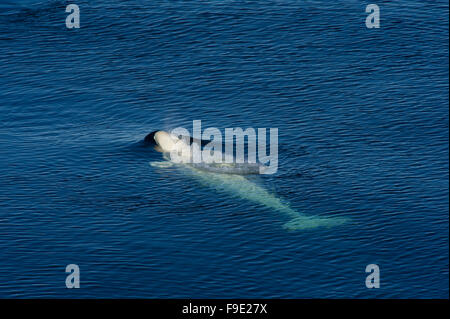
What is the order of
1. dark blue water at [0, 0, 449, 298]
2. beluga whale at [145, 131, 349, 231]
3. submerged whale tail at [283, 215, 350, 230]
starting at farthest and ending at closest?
beluga whale at [145, 131, 349, 231] < submerged whale tail at [283, 215, 350, 230] < dark blue water at [0, 0, 449, 298]

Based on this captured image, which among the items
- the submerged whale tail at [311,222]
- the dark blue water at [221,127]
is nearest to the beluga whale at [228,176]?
the submerged whale tail at [311,222]

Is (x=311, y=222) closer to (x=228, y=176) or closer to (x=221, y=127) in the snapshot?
(x=228, y=176)

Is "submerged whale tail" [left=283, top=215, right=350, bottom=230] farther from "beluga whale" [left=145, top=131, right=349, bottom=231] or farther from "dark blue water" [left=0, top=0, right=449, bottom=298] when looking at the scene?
"dark blue water" [left=0, top=0, right=449, bottom=298]

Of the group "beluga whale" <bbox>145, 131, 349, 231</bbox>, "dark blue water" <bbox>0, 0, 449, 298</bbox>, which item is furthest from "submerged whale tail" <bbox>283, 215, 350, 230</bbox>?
"dark blue water" <bbox>0, 0, 449, 298</bbox>

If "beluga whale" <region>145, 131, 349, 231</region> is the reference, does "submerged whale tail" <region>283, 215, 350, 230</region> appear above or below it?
below

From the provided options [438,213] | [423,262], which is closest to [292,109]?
[438,213]

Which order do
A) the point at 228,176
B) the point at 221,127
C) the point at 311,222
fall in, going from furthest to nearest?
1. the point at 221,127
2. the point at 228,176
3. the point at 311,222

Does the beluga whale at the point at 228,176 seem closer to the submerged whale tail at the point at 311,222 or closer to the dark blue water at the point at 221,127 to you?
the submerged whale tail at the point at 311,222

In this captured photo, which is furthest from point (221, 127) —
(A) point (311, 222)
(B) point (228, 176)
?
(A) point (311, 222)
